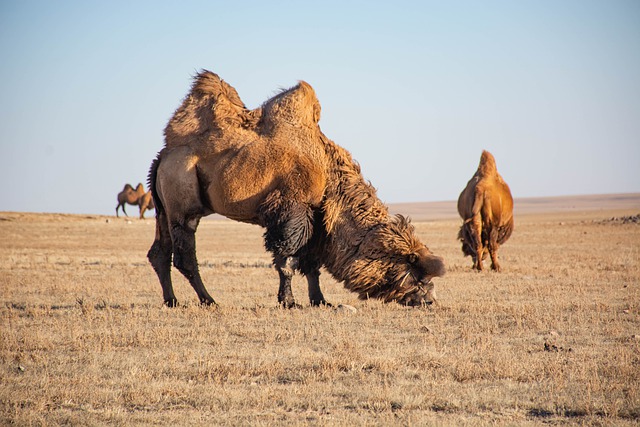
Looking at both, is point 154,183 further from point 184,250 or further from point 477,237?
point 477,237

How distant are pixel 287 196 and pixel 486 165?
996 centimetres

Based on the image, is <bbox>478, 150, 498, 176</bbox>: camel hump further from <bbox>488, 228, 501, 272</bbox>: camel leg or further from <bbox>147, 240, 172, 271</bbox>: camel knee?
<bbox>147, 240, 172, 271</bbox>: camel knee

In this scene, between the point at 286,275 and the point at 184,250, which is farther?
the point at 184,250

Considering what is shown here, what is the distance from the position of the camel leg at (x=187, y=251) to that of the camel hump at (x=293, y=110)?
1711 mm

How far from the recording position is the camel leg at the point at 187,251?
1027cm

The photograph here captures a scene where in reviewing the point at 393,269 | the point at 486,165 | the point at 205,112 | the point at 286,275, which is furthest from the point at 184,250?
the point at 486,165

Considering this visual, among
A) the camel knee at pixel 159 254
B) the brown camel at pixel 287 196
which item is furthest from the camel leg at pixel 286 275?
the camel knee at pixel 159 254

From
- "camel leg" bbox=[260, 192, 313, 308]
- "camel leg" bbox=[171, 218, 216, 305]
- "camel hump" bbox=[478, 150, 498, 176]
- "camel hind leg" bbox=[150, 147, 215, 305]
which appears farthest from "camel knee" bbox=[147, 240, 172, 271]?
"camel hump" bbox=[478, 150, 498, 176]

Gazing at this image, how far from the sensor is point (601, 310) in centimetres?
977

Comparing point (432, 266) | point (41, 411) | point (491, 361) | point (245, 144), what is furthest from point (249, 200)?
point (41, 411)

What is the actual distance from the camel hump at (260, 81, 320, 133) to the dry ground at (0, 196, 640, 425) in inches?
98.3

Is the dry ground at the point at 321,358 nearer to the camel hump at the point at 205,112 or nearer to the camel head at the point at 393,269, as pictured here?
the camel head at the point at 393,269

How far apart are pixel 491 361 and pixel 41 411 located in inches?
145

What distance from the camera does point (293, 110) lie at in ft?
33.6
